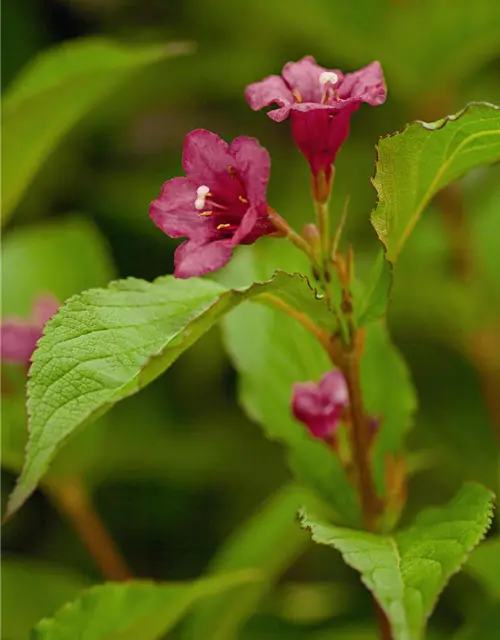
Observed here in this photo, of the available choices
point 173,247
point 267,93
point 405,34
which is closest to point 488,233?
point 405,34

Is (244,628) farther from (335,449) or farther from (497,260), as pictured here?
(497,260)

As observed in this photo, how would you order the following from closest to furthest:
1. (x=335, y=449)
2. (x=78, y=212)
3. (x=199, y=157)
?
(x=199, y=157), (x=335, y=449), (x=78, y=212)

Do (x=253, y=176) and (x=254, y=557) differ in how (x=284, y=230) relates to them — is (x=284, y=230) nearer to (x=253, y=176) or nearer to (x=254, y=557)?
(x=253, y=176)

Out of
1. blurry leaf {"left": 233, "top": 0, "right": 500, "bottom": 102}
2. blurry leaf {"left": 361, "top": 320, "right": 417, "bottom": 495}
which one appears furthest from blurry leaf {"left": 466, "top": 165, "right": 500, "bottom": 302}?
blurry leaf {"left": 361, "top": 320, "right": 417, "bottom": 495}

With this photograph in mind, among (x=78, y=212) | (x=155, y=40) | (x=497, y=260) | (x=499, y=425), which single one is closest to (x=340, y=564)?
(x=499, y=425)

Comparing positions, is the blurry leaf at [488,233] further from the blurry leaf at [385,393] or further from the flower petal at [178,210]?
the flower petal at [178,210]

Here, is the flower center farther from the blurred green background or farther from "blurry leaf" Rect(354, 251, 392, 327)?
the blurred green background

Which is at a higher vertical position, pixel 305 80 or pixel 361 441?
pixel 305 80
